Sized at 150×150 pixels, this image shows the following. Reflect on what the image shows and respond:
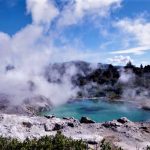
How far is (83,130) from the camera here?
161ft

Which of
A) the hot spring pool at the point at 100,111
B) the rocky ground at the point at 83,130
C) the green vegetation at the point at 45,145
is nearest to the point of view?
the green vegetation at the point at 45,145

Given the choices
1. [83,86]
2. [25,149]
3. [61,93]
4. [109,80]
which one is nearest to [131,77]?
[109,80]

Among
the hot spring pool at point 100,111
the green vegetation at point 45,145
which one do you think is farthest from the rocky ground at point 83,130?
the hot spring pool at point 100,111

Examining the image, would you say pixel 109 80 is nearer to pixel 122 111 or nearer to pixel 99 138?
pixel 122 111

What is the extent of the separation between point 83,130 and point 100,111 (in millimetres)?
34929

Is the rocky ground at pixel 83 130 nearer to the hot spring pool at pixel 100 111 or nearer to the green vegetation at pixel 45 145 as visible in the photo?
the green vegetation at pixel 45 145

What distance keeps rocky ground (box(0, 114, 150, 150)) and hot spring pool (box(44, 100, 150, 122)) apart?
20815mm

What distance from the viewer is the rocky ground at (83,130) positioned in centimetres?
4366

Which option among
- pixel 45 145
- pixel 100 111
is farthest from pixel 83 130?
pixel 100 111

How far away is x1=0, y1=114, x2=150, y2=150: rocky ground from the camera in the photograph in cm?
4366

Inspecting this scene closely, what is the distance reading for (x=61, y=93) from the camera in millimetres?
108875

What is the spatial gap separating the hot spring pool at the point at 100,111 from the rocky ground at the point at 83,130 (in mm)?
20815

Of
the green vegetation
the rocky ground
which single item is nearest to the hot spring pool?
the rocky ground

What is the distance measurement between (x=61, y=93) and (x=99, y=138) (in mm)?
65911
